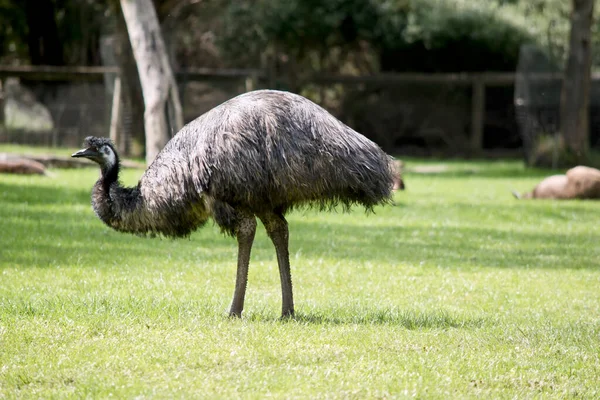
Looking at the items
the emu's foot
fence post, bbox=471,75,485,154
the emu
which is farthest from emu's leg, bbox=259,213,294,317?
fence post, bbox=471,75,485,154

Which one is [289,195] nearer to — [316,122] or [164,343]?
[316,122]

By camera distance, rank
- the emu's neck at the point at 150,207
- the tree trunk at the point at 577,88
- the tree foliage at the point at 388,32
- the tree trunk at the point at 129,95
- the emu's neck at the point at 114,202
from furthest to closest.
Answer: the tree foliage at the point at 388,32
the tree trunk at the point at 129,95
the tree trunk at the point at 577,88
the emu's neck at the point at 114,202
the emu's neck at the point at 150,207

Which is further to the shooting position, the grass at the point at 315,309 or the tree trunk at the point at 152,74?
the tree trunk at the point at 152,74

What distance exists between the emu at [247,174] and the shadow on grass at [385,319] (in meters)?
0.58

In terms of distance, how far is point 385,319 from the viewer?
29.0ft

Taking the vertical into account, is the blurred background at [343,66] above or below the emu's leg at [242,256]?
Answer: above

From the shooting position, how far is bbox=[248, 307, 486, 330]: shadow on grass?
337 inches

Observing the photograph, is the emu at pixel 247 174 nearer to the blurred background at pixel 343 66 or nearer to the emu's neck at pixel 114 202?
the emu's neck at pixel 114 202

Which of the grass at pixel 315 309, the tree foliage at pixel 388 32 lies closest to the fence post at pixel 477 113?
the tree foliage at pixel 388 32

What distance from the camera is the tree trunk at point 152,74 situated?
1775 centimetres

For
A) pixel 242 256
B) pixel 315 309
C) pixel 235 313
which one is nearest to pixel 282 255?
pixel 242 256

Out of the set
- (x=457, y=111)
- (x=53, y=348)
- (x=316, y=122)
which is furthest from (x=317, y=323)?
(x=457, y=111)

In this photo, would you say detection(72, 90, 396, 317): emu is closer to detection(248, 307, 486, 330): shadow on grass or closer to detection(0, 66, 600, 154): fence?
detection(248, 307, 486, 330): shadow on grass

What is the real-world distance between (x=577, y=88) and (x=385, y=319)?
59.1 feet
